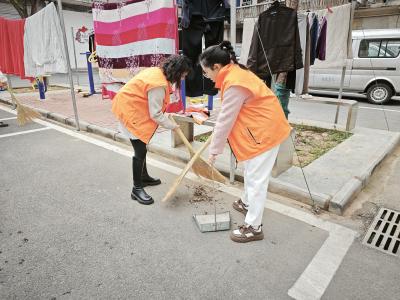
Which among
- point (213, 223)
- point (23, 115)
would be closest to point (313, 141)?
point (213, 223)

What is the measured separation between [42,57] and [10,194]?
4.67 m

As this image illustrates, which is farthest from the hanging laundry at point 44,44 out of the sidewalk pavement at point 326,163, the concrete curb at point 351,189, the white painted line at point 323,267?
the white painted line at point 323,267

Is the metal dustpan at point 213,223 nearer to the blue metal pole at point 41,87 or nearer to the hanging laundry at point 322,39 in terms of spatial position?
the hanging laundry at point 322,39

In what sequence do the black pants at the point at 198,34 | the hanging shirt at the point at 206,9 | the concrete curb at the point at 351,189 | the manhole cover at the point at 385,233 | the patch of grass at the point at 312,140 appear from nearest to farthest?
the manhole cover at the point at 385,233, the concrete curb at the point at 351,189, the hanging shirt at the point at 206,9, the patch of grass at the point at 312,140, the black pants at the point at 198,34

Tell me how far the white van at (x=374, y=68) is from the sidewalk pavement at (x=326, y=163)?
3.81 m

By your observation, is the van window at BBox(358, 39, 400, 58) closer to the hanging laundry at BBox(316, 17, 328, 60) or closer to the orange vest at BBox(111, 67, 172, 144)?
the hanging laundry at BBox(316, 17, 328, 60)

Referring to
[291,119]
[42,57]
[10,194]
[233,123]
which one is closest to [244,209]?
[233,123]

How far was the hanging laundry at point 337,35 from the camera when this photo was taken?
530cm

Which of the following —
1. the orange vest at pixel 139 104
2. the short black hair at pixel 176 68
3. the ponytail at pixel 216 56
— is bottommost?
the orange vest at pixel 139 104

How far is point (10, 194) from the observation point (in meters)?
3.50

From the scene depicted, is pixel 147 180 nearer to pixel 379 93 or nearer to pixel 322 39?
pixel 322 39

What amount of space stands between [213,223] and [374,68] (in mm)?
8029

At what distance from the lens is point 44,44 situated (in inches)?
264

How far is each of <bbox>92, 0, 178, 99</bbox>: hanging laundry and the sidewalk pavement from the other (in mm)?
1132
